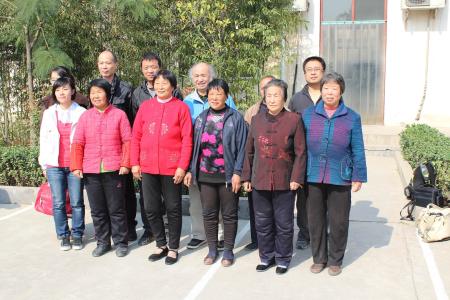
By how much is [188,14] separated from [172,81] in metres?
3.89

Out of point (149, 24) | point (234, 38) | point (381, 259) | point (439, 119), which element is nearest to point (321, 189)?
point (381, 259)

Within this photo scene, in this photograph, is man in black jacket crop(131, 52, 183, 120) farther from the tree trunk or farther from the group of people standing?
the tree trunk

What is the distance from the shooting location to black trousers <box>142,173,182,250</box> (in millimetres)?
4312

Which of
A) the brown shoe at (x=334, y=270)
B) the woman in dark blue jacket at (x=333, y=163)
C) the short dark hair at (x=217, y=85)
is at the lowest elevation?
the brown shoe at (x=334, y=270)

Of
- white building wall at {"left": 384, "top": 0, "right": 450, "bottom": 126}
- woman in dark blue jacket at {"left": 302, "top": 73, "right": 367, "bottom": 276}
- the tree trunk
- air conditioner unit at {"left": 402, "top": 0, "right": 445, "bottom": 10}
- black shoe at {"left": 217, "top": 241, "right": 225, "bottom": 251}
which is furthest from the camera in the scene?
white building wall at {"left": 384, "top": 0, "right": 450, "bottom": 126}

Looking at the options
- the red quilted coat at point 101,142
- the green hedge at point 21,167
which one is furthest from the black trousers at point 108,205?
the green hedge at point 21,167

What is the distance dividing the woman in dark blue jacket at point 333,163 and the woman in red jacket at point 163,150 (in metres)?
0.99

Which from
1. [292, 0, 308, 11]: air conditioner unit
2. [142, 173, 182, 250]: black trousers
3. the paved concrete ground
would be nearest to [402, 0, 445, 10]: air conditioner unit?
[292, 0, 308, 11]: air conditioner unit

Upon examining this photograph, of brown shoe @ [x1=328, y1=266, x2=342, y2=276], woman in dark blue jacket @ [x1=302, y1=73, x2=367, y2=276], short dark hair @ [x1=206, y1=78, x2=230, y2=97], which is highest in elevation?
short dark hair @ [x1=206, y1=78, x2=230, y2=97]

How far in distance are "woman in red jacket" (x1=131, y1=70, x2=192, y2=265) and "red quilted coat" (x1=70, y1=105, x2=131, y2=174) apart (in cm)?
13

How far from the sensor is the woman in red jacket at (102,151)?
14.3ft

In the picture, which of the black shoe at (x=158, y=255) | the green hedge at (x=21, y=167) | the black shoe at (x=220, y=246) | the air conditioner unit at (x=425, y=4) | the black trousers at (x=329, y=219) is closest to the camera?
the black trousers at (x=329, y=219)

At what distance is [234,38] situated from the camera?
7918 millimetres

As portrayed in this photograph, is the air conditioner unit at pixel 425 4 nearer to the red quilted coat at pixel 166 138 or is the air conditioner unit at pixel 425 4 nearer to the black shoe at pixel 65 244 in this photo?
the red quilted coat at pixel 166 138
